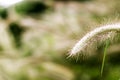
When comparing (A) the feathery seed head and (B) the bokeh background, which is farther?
(B) the bokeh background

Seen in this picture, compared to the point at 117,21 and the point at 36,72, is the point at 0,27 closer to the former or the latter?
the point at 36,72

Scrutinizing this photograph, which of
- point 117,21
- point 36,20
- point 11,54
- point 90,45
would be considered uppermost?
point 36,20

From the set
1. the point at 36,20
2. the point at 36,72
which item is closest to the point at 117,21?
the point at 36,72

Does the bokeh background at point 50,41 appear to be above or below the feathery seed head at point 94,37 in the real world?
above

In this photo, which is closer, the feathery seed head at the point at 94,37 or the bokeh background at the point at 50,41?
the feathery seed head at the point at 94,37

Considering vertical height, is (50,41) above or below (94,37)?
above

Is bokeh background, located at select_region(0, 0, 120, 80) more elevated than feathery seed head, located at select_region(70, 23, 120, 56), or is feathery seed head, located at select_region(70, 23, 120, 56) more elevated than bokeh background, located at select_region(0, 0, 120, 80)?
bokeh background, located at select_region(0, 0, 120, 80)

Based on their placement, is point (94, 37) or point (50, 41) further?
point (50, 41)

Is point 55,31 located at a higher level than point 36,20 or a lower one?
lower
